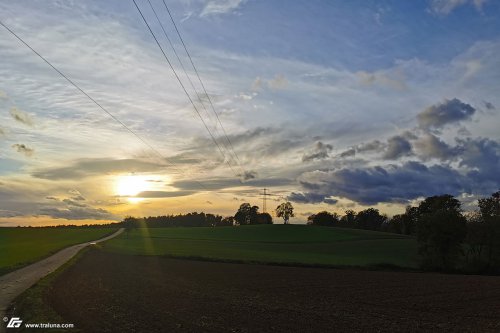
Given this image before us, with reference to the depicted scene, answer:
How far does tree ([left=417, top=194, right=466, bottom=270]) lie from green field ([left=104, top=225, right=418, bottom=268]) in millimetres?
3887

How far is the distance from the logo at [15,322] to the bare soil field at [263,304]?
6.76 feet

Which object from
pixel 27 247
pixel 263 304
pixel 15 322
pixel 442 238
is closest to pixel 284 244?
pixel 442 238

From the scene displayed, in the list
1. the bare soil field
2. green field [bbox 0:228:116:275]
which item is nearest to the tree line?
the bare soil field

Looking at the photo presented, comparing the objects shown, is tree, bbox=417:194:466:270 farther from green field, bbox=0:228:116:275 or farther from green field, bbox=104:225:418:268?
green field, bbox=0:228:116:275

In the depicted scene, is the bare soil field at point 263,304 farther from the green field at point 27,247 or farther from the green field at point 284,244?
the green field at point 284,244

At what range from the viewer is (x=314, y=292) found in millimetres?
33125

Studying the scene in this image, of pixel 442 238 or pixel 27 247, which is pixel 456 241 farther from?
pixel 27 247

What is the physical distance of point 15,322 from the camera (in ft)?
62.0

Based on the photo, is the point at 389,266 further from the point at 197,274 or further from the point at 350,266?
the point at 197,274

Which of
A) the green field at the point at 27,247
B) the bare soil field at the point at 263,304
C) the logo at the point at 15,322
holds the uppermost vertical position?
the green field at the point at 27,247

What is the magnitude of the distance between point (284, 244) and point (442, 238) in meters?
50.4

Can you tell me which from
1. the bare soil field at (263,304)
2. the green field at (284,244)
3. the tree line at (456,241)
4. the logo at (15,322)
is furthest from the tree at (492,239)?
the logo at (15,322)

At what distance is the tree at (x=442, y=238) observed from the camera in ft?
251

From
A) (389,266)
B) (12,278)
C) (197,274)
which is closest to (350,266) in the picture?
(389,266)
